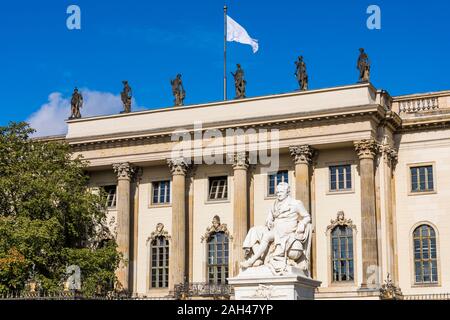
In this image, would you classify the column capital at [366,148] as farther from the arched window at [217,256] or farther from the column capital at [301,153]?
the arched window at [217,256]

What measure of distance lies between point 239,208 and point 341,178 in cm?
555

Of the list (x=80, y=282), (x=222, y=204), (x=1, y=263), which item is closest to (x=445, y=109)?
(x=222, y=204)

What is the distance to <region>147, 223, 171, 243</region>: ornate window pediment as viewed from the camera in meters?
47.9

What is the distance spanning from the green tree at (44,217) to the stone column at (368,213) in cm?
1202

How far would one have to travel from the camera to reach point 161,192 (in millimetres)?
48750

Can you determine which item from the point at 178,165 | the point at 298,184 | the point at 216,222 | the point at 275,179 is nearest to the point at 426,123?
the point at 298,184

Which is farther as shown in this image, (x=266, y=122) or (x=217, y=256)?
(x=217, y=256)

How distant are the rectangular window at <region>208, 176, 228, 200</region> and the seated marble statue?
25.5 meters

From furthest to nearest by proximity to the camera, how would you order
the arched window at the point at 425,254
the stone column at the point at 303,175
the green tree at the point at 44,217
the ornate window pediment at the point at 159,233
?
the ornate window pediment at the point at 159,233
the stone column at the point at 303,175
the arched window at the point at 425,254
the green tree at the point at 44,217

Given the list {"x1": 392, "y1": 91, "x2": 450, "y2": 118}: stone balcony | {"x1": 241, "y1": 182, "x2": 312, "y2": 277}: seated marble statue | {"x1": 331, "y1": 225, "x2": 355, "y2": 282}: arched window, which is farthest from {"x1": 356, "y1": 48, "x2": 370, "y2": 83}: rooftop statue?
{"x1": 241, "y1": 182, "x2": 312, "y2": 277}: seated marble statue

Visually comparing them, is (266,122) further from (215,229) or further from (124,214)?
(124,214)

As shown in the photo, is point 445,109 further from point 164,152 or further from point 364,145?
point 164,152

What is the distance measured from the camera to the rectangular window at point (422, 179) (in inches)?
1730

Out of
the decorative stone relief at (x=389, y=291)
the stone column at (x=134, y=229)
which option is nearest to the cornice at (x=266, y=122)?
the stone column at (x=134, y=229)
